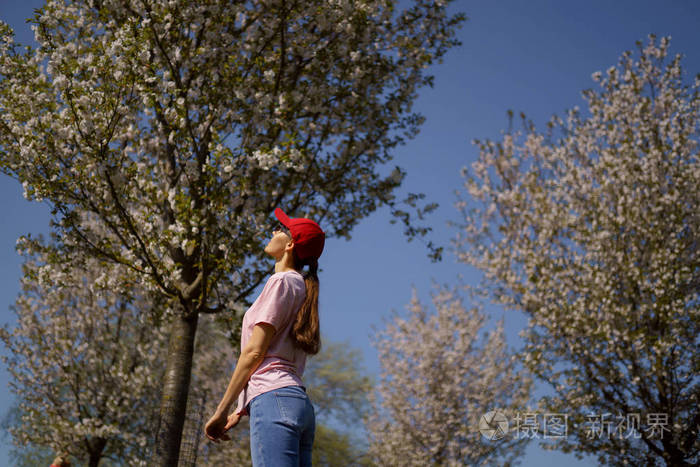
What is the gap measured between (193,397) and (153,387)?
370 cm

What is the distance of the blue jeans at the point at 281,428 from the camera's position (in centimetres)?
259

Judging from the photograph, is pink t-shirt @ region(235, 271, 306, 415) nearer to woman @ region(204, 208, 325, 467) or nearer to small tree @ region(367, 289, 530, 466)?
woman @ region(204, 208, 325, 467)

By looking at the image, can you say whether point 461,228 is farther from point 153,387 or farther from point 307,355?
point 307,355

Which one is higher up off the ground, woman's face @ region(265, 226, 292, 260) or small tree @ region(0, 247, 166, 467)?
small tree @ region(0, 247, 166, 467)

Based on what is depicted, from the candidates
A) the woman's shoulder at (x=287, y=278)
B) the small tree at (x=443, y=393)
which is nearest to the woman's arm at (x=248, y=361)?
the woman's shoulder at (x=287, y=278)

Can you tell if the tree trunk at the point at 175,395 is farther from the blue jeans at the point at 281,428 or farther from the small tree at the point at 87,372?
the small tree at the point at 87,372

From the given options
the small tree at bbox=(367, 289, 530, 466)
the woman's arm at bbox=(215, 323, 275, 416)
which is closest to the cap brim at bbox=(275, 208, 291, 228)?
the woman's arm at bbox=(215, 323, 275, 416)

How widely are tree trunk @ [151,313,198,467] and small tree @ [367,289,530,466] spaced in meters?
12.6

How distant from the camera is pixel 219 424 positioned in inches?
112

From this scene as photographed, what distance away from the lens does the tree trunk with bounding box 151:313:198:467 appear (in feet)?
22.3

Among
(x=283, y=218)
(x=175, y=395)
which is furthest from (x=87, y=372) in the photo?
(x=283, y=218)

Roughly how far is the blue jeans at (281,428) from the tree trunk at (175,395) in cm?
468

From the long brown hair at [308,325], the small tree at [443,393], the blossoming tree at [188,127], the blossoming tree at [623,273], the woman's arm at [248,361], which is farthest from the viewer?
the small tree at [443,393]

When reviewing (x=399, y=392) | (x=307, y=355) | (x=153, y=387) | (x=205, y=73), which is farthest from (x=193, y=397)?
(x=307, y=355)
